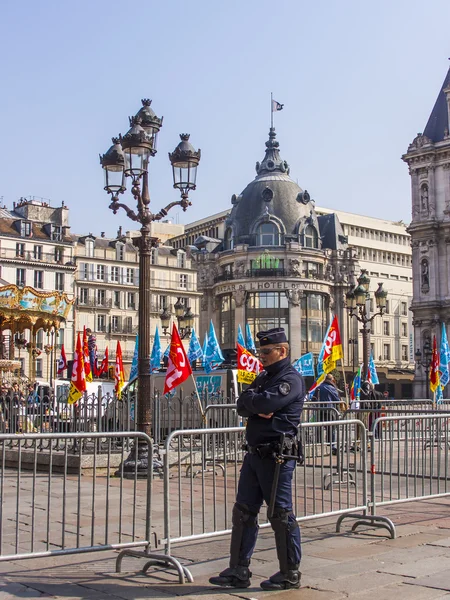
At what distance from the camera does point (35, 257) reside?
61.5m

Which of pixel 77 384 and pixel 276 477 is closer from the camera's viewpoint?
pixel 276 477

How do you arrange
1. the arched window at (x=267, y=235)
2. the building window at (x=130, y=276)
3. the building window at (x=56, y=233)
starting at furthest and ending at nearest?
the arched window at (x=267, y=235) → the building window at (x=130, y=276) → the building window at (x=56, y=233)

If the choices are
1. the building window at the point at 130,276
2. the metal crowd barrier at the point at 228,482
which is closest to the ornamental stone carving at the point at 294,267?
the building window at the point at 130,276

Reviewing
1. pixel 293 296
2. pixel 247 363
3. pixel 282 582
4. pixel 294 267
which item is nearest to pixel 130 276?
pixel 293 296

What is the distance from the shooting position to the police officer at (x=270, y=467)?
6.13 metres

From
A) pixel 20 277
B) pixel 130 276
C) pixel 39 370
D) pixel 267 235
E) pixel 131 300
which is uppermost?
pixel 267 235

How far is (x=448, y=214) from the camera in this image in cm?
5362

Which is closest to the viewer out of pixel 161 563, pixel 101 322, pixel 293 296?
pixel 161 563

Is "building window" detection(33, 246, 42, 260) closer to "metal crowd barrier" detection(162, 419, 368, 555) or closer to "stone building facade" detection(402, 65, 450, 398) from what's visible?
"stone building facade" detection(402, 65, 450, 398)

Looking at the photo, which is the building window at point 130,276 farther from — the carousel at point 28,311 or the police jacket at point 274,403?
the police jacket at point 274,403

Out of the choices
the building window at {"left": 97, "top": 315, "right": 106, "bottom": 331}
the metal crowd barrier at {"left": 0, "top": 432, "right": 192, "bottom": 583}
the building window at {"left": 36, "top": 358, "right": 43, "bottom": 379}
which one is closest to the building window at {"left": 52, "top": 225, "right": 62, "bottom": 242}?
the building window at {"left": 97, "top": 315, "right": 106, "bottom": 331}

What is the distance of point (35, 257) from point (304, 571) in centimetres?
5696

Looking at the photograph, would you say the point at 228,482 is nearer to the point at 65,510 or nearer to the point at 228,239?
the point at 65,510

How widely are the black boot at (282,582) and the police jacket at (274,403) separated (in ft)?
3.21
